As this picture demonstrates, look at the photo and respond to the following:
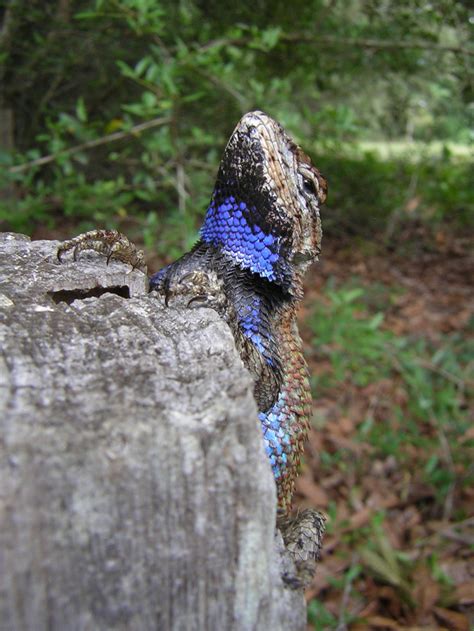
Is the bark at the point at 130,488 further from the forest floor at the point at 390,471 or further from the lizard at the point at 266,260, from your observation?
the forest floor at the point at 390,471

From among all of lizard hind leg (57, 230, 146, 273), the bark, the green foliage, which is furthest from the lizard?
the green foliage

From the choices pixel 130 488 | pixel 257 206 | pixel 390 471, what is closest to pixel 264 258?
pixel 257 206

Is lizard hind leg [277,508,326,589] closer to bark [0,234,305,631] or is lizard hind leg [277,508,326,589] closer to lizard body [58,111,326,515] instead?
lizard body [58,111,326,515]

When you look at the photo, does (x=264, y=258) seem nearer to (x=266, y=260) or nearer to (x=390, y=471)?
(x=266, y=260)

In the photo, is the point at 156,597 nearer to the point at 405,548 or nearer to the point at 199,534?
the point at 199,534

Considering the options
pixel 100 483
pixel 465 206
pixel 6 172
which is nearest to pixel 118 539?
pixel 100 483

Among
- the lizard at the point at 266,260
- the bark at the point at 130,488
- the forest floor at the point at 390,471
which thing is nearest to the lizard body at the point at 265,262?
the lizard at the point at 266,260
